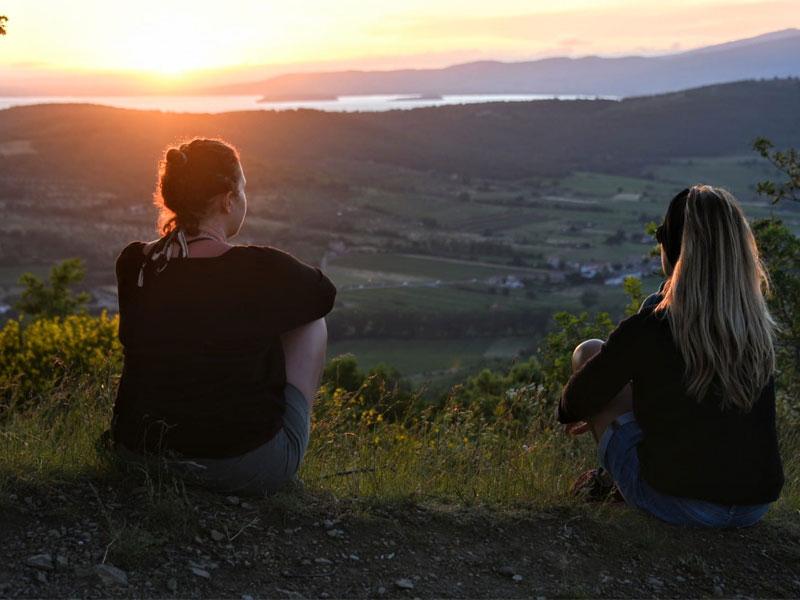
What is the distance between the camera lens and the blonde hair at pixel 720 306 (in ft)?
8.10

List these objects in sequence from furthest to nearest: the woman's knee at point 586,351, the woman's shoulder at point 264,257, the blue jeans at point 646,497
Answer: the woman's knee at point 586,351 < the blue jeans at point 646,497 < the woman's shoulder at point 264,257

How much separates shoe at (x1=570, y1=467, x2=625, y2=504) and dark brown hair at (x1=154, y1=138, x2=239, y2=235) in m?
1.76

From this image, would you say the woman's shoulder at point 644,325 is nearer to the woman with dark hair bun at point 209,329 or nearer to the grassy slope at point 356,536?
the grassy slope at point 356,536

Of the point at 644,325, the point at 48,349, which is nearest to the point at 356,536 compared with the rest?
the point at 644,325

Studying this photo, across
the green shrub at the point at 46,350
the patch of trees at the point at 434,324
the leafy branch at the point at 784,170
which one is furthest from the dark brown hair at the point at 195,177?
the patch of trees at the point at 434,324

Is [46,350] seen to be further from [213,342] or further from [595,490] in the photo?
[595,490]

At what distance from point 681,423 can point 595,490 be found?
1.90 feet

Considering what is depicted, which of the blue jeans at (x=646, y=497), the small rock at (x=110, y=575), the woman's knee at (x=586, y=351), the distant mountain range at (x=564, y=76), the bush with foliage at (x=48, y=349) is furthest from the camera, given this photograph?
the distant mountain range at (x=564, y=76)

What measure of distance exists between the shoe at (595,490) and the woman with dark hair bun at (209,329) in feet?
3.83

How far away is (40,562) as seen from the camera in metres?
2.23

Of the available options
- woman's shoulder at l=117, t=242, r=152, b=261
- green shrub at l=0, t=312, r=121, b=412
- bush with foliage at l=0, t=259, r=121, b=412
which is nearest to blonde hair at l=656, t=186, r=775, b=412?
woman's shoulder at l=117, t=242, r=152, b=261

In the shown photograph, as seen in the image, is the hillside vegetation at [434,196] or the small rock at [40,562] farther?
the hillside vegetation at [434,196]

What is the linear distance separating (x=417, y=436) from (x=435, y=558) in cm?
144

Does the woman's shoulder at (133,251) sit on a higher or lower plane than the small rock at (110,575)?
higher
